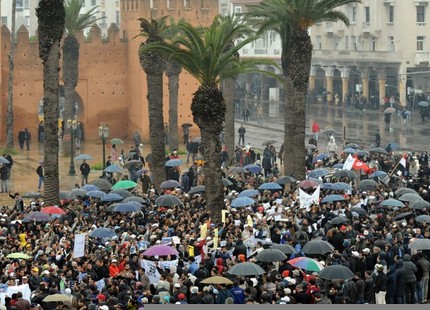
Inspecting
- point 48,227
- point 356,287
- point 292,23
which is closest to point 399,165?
point 292,23

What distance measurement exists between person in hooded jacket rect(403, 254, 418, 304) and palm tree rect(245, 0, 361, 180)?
1698 centimetres

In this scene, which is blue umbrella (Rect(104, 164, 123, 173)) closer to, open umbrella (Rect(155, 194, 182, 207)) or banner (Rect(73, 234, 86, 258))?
open umbrella (Rect(155, 194, 182, 207))

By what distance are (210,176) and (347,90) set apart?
5918 centimetres

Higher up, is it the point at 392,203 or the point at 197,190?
the point at 392,203

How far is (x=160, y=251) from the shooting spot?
3045 centimetres

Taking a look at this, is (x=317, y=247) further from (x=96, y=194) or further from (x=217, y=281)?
(x=96, y=194)

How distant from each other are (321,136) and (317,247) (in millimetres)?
43647

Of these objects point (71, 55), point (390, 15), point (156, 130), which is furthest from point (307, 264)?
point (390, 15)

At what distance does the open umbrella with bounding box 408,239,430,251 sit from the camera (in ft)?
102

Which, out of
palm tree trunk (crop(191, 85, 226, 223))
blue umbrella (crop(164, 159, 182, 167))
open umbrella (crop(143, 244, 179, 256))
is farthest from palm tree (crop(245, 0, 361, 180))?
open umbrella (crop(143, 244, 179, 256))

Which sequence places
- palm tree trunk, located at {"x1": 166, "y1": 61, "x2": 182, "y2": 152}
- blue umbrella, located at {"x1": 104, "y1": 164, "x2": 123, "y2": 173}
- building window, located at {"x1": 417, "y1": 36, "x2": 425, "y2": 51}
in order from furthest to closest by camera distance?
building window, located at {"x1": 417, "y1": 36, "x2": 425, "y2": 51} < palm tree trunk, located at {"x1": 166, "y1": 61, "x2": 182, "y2": 152} < blue umbrella, located at {"x1": 104, "y1": 164, "x2": 123, "y2": 173}

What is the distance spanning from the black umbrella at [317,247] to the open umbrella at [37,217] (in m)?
8.68

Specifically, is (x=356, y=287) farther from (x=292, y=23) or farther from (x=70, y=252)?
(x=292, y=23)

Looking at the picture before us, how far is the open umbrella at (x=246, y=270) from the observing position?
28.2 m
